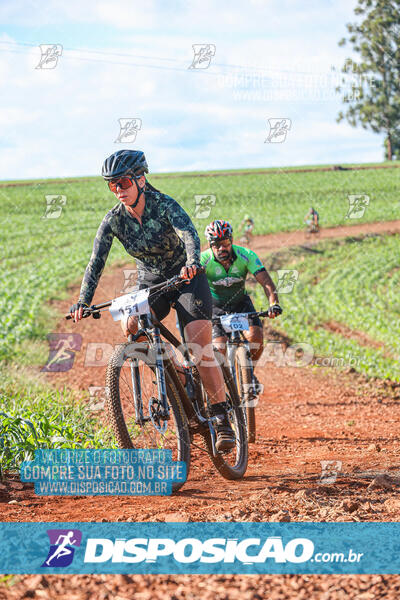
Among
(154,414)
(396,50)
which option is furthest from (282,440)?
(396,50)

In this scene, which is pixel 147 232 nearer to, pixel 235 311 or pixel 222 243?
pixel 222 243

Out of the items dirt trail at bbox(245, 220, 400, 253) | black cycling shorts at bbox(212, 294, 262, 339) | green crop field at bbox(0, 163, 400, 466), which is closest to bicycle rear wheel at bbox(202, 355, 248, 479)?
green crop field at bbox(0, 163, 400, 466)

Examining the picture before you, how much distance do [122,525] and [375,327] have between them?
12.7 metres

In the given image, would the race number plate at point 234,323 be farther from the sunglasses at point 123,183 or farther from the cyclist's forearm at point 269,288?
the sunglasses at point 123,183

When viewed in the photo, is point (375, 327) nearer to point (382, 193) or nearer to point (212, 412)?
point (212, 412)

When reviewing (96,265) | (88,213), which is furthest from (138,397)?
(88,213)

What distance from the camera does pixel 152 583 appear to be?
343cm

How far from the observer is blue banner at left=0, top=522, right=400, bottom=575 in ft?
11.7

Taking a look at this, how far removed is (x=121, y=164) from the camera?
4863 millimetres

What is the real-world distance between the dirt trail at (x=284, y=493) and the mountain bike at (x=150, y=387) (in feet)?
1.60

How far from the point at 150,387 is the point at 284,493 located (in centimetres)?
125

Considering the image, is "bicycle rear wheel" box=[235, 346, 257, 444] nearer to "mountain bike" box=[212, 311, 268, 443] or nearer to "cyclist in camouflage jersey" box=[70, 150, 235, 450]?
"mountain bike" box=[212, 311, 268, 443]

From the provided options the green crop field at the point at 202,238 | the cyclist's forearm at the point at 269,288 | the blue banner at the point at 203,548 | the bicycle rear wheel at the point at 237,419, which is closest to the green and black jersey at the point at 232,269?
the cyclist's forearm at the point at 269,288

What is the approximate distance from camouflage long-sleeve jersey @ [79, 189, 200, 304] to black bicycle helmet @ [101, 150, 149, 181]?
295mm
